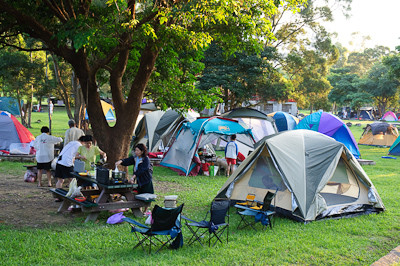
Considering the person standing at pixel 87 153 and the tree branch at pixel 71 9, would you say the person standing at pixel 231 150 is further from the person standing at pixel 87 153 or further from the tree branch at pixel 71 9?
the tree branch at pixel 71 9

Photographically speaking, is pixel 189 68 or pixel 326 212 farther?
pixel 189 68

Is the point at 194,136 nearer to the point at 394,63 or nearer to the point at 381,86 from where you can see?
the point at 394,63

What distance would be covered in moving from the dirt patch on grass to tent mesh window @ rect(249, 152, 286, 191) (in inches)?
96.4

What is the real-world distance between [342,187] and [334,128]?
9030 millimetres

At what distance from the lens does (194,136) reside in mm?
12578

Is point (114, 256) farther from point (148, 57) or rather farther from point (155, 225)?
point (148, 57)

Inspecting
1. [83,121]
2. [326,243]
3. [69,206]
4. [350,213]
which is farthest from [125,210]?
[83,121]

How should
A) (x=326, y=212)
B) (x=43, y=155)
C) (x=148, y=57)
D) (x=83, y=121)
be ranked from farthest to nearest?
(x=83, y=121), (x=43, y=155), (x=148, y=57), (x=326, y=212)

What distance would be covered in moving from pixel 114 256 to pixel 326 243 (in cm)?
333

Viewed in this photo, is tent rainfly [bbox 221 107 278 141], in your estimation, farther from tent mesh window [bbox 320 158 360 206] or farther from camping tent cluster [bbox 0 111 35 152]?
tent mesh window [bbox 320 158 360 206]

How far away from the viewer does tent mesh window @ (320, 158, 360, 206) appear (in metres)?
8.15

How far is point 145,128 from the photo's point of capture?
1719cm

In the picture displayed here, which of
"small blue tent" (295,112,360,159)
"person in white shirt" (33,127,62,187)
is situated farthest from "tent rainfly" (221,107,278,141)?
"person in white shirt" (33,127,62,187)

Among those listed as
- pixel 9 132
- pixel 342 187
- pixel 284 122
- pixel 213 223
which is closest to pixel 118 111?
pixel 213 223
